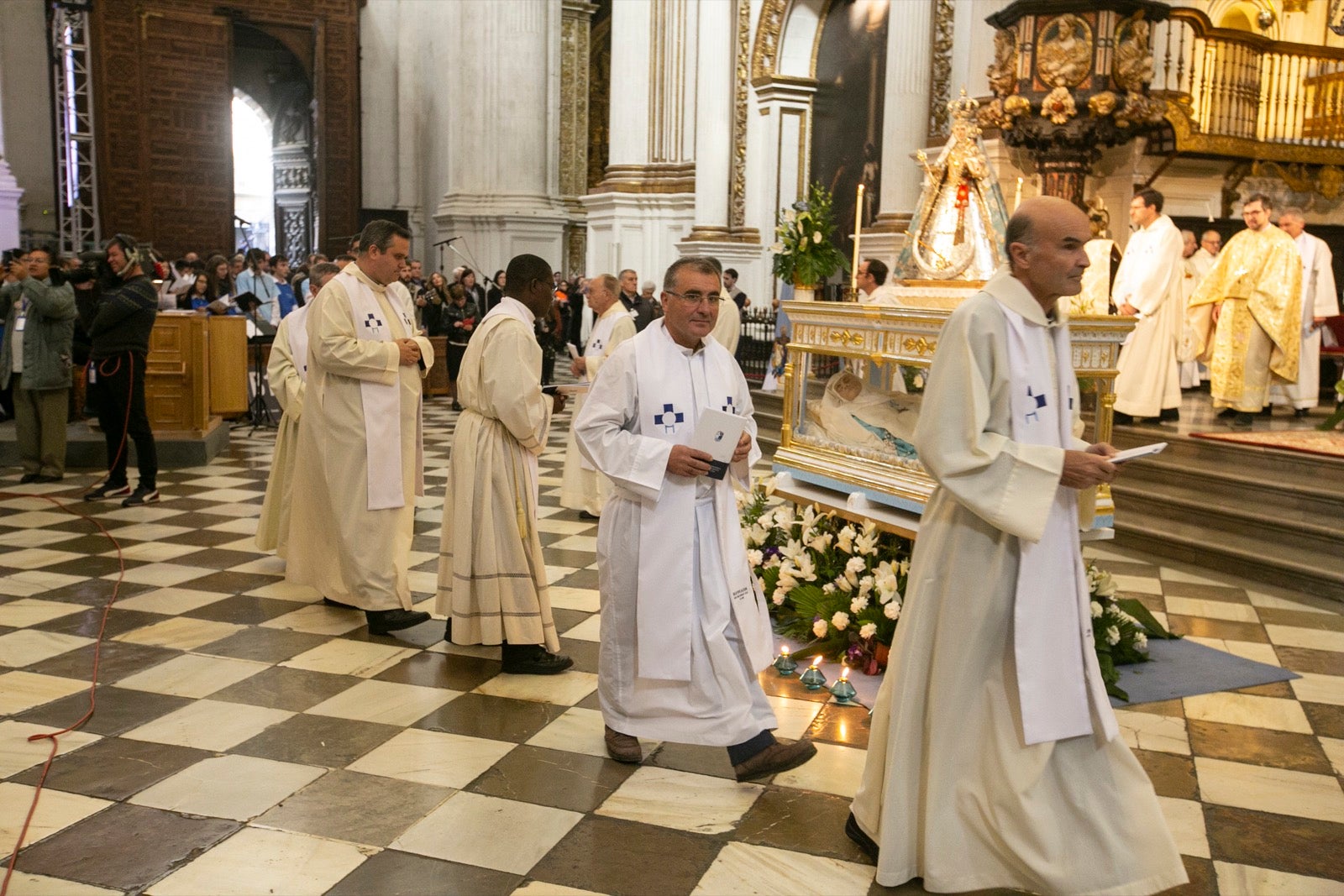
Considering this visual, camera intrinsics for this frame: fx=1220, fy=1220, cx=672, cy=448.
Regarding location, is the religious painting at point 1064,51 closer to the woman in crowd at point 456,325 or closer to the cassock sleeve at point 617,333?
the cassock sleeve at point 617,333

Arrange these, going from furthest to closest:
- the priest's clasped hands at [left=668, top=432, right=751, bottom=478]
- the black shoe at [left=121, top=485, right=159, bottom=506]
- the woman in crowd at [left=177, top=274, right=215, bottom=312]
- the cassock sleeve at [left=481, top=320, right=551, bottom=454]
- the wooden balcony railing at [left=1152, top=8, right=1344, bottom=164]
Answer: the woman in crowd at [left=177, top=274, right=215, bottom=312]
the wooden balcony railing at [left=1152, top=8, right=1344, bottom=164]
the black shoe at [left=121, top=485, right=159, bottom=506]
the cassock sleeve at [left=481, top=320, right=551, bottom=454]
the priest's clasped hands at [left=668, top=432, right=751, bottom=478]

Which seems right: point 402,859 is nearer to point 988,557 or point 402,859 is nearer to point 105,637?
point 988,557

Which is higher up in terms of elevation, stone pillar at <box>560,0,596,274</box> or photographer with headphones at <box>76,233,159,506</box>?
stone pillar at <box>560,0,596,274</box>

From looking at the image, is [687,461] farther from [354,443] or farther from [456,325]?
[456,325]

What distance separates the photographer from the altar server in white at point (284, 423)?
21.9ft

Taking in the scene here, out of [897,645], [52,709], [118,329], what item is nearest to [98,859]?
[52,709]

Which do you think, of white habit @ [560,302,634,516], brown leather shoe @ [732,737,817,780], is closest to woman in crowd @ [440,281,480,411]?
white habit @ [560,302,634,516]

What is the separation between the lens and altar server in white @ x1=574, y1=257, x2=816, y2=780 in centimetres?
376

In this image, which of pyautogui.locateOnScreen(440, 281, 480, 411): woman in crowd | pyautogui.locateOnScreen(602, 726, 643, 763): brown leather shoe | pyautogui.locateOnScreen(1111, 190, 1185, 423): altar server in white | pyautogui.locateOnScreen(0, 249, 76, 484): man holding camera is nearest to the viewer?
pyautogui.locateOnScreen(602, 726, 643, 763): brown leather shoe

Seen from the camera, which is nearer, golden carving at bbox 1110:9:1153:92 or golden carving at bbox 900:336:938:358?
golden carving at bbox 900:336:938:358

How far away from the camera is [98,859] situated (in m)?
3.30

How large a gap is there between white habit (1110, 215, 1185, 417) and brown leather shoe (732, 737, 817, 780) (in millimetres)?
6225

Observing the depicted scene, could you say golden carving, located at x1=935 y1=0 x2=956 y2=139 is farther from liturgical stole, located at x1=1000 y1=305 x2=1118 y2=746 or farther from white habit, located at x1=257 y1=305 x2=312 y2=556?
liturgical stole, located at x1=1000 y1=305 x2=1118 y2=746

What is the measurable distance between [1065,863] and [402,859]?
68.1 inches
